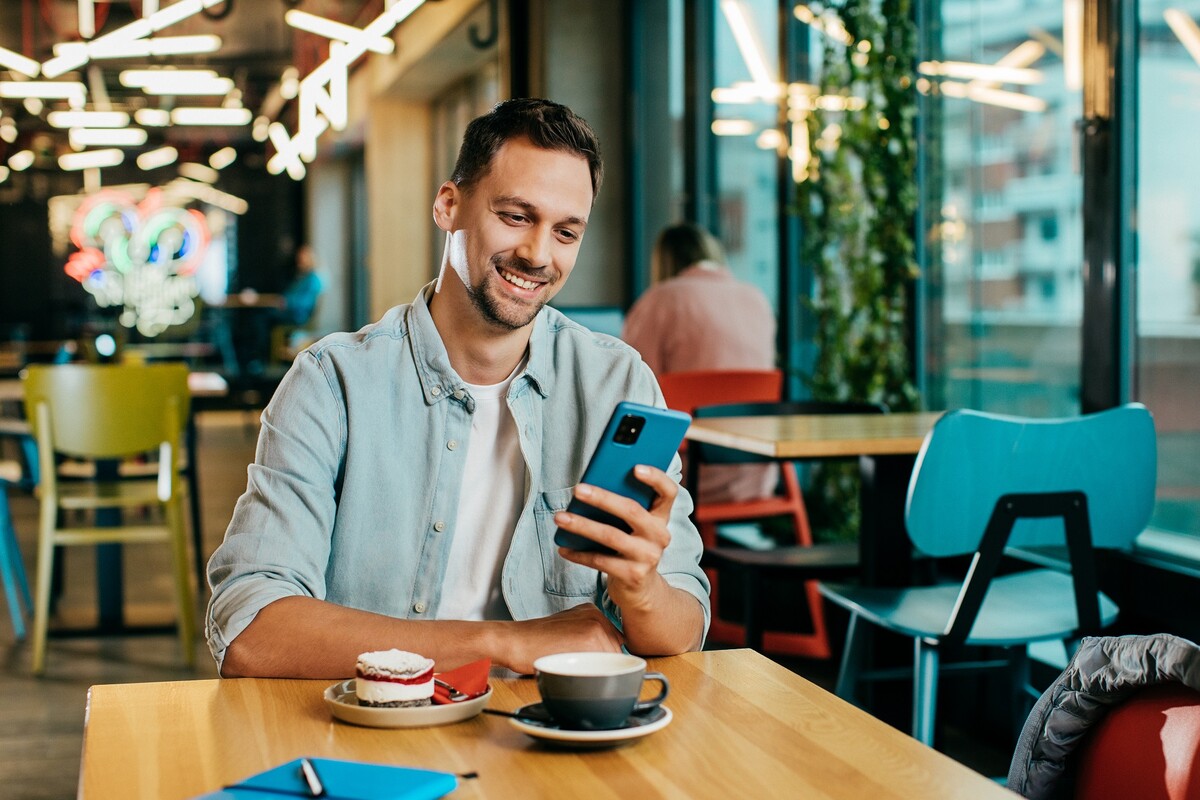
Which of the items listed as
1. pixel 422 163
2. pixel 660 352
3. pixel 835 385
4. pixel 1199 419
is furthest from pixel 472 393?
pixel 422 163

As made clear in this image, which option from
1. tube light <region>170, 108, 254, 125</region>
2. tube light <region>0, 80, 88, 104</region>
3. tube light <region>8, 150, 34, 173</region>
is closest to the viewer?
tube light <region>0, 80, 88, 104</region>

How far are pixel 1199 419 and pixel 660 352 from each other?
195cm

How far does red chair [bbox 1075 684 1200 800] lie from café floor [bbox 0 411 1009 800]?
6.39 feet

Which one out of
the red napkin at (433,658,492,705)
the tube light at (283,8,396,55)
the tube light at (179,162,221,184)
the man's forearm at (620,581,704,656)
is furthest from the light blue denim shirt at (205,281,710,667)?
the tube light at (179,162,221,184)

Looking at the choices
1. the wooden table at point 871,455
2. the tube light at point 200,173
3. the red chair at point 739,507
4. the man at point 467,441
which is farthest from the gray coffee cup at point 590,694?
the tube light at point 200,173

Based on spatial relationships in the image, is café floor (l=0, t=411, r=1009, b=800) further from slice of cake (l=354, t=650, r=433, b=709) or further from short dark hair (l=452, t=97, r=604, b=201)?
slice of cake (l=354, t=650, r=433, b=709)

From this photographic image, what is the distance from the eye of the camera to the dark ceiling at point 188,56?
10.7 metres

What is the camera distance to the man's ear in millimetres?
1708

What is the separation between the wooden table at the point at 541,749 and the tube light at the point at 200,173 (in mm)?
20521

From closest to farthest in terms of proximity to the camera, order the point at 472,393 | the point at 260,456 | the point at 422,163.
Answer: the point at 260,456 → the point at 472,393 → the point at 422,163

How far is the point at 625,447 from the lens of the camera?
1.21m

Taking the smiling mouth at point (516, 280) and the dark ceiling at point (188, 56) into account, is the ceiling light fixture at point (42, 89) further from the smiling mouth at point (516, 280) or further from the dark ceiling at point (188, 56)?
the smiling mouth at point (516, 280)

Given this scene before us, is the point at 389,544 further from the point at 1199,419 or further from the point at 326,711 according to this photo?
the point at 1199,419

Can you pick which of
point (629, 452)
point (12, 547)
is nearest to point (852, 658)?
point (629, 452)
